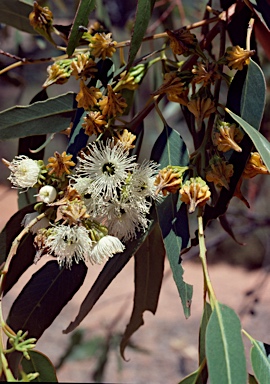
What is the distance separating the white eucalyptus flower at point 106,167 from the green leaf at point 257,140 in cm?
12

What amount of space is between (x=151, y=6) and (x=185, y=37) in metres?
0.05

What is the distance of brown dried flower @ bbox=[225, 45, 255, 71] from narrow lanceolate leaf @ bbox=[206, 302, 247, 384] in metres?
0.27

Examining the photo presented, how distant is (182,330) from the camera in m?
3.07

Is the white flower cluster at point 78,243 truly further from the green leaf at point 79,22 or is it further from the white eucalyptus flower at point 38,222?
the green leaf at point 79,22

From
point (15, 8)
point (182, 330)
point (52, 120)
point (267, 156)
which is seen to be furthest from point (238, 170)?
point (182, 330)

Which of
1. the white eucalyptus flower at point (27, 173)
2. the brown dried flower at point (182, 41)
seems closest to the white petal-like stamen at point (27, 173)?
the white eucalyptus flower at point (27, 173)

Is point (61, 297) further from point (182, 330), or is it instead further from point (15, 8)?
point (182, 330)

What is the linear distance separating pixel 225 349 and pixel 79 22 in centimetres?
39

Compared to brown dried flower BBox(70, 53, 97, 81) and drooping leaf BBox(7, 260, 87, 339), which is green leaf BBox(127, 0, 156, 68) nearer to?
brown dried flower BBox(70, 53, 97, 81)

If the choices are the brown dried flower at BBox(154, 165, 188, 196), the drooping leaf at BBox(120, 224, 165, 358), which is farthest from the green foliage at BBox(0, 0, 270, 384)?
the drooping leaf at BBox(120, 224, 165, 358)

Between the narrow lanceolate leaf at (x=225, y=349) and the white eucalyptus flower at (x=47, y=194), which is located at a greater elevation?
the white eucalyptus flower at (x=47, y=194)

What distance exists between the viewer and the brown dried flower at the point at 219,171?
2.11 feet

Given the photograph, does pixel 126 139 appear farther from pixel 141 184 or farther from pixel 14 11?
pixel 14 11

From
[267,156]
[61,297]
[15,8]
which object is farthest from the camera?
[15,8]
